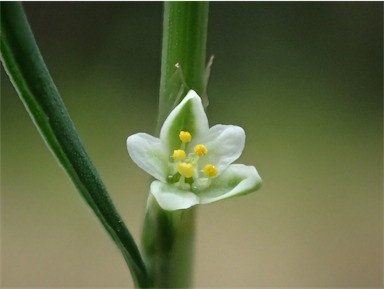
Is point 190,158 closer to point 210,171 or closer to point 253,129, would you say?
point 210,171

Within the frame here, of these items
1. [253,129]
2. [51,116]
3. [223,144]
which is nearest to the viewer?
[51,116]

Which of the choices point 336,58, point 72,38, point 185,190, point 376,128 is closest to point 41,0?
point 72,38

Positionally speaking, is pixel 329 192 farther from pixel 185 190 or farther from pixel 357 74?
pixel 185 190

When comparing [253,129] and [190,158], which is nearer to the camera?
[190,158]

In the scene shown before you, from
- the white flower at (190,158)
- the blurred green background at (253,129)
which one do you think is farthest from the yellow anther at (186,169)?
the blurred green background at (253,129)

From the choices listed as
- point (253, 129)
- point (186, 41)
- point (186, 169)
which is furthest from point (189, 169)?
point (253, 129)

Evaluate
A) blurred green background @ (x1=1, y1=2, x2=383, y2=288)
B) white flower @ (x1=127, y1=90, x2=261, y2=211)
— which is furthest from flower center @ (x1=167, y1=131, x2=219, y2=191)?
blurred green background @ (x1=1, y1=2, x2=383, y2=288)
